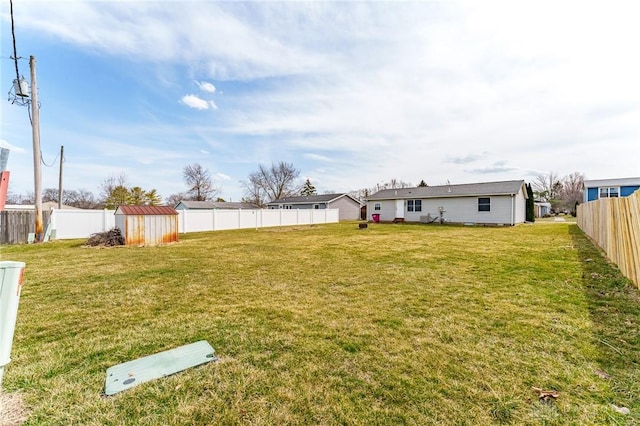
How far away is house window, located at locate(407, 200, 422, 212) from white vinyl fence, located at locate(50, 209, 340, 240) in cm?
778

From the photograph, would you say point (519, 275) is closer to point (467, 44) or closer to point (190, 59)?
point (467, 44)

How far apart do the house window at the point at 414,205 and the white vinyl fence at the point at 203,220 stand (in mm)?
7782

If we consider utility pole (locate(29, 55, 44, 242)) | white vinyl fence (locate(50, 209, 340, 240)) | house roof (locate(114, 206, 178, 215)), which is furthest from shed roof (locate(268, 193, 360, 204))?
utility pole (locate(29, 55, 44, 242))

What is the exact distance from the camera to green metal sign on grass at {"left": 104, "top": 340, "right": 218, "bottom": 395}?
2.13 m

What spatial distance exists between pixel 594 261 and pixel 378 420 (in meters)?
7.64

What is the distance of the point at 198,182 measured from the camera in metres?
44.5

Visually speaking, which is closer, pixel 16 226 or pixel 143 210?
pixel 143 210

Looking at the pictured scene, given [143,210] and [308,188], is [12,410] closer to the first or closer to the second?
[143,210]

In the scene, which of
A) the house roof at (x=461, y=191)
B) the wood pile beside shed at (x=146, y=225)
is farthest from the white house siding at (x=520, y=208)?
the wood pile beside shed at (x=146, y=225)

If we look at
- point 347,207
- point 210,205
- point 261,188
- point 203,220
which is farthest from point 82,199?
point 347,207

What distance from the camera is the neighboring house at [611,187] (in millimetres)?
22625

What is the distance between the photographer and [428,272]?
5.71 metres

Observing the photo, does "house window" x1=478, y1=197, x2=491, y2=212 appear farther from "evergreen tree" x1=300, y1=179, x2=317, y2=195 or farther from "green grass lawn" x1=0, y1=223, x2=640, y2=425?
"evergreen tree" x1=300, y1=179, x2=317, y2=195

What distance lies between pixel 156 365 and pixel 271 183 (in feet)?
140
